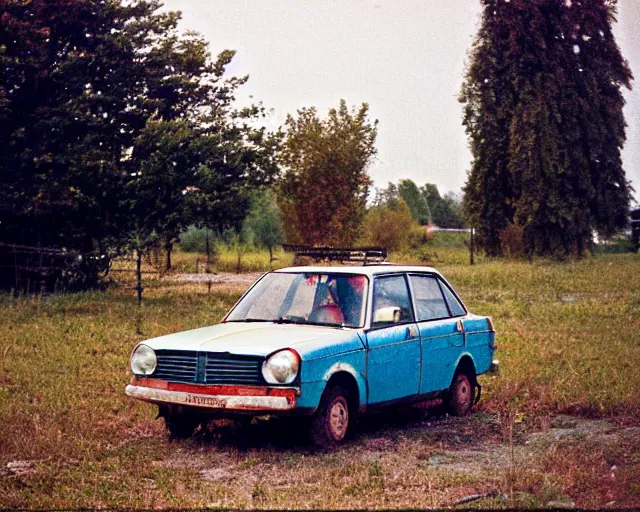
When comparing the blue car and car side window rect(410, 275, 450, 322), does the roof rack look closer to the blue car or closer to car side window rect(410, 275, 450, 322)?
car side window rect(410, 275, 450, 322)

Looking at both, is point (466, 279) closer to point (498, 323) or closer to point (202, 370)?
point (498, 323)

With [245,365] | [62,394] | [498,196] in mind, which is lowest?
[62,394]

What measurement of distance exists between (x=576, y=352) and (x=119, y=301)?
15.0 meters

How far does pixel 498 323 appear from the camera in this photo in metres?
20.6

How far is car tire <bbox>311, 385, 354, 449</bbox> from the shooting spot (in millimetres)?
8711

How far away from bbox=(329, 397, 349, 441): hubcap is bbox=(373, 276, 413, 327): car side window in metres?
0.99

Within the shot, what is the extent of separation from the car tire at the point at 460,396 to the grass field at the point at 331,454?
182 mm

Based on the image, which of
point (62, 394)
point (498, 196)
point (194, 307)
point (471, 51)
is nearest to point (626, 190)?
point (498, 196)

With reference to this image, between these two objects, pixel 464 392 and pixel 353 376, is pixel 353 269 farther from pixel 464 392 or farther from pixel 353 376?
pixel 464 392

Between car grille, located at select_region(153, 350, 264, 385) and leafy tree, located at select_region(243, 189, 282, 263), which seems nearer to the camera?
car grille, located at select_region(153, 350, 264, 385)

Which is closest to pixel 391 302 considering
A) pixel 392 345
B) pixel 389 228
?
pixel 392 345

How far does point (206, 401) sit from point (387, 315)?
2.18 m

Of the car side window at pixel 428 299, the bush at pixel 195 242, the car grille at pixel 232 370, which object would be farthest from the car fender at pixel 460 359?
the bush at pixel 195 242

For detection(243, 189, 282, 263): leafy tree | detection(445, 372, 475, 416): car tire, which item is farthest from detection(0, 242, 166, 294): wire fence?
detection(243, 189, 282, 263): leafy tree
